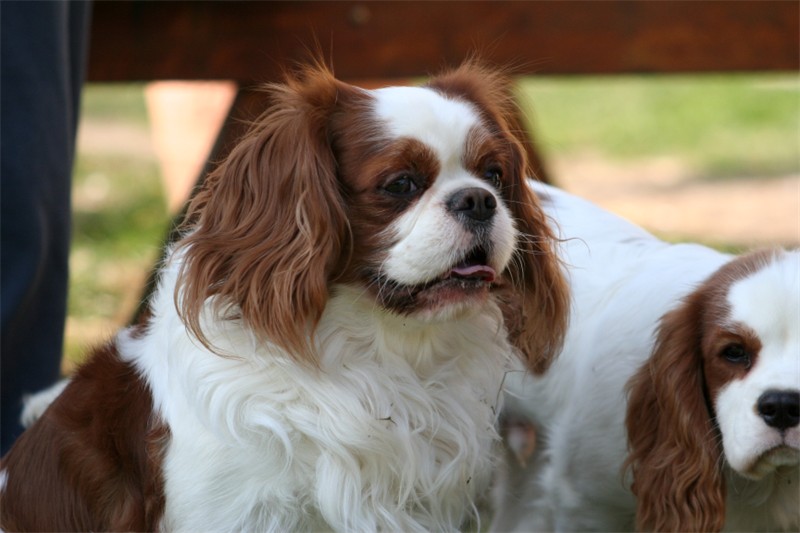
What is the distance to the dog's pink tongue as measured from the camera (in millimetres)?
2615

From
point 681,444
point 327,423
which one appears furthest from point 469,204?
point 681,444

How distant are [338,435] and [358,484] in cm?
14

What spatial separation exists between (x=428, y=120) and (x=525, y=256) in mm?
523

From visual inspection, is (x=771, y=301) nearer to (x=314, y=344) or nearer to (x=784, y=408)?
(x=784, y=408)

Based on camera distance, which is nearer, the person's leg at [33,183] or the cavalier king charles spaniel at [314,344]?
the cavalier king charles spaniel at [314,344]

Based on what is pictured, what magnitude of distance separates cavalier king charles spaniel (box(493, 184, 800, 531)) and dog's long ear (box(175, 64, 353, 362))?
31.3 inches

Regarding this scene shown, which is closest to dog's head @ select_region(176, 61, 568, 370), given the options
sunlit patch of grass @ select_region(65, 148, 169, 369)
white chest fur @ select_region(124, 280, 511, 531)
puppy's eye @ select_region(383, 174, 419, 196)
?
puppy's eye @ select_region(383, 174, 419, 196)

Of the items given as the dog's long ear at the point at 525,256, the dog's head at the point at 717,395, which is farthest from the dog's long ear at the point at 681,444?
the dog's long ear at the point at 525,256

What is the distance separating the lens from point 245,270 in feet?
8.73

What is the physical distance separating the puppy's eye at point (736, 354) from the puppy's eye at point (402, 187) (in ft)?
2.91

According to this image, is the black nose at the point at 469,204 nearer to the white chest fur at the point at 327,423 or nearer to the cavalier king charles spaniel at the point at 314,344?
the cavalier king charles spaniel at the point at 314,344

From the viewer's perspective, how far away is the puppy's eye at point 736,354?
286 cm

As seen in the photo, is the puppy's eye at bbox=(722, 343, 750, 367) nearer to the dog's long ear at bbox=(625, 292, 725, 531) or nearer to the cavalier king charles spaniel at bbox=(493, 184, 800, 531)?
the cavalier king charles spaniel at bbox=(493, 184, 800, 531)

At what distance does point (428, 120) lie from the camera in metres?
2.66
